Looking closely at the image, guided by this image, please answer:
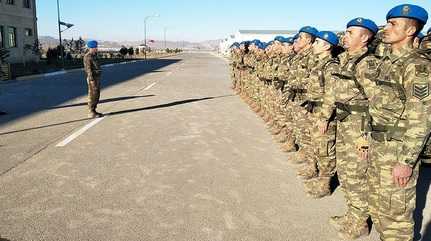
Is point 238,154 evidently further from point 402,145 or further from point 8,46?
point 8,46

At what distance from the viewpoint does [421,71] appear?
9.12 feet

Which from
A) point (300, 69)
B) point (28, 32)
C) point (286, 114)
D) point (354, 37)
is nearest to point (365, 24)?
point (354, 37)

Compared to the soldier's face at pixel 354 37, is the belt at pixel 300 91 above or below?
below

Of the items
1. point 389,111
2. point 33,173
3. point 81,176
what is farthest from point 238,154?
point 389,111

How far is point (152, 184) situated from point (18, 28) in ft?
120

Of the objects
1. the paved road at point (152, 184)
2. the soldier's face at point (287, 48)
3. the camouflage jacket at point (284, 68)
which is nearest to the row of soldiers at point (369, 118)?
the paved road at point (152, 184)

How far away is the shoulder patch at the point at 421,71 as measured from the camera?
277 centimetres

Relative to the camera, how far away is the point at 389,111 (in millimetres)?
3098

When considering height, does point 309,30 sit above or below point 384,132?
above

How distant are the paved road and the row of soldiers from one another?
1.24 ft

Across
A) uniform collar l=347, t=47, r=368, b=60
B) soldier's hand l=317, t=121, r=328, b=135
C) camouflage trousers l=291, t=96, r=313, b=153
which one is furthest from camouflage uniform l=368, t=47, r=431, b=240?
camouflage trousers l=291, t=96, r=313, b=153

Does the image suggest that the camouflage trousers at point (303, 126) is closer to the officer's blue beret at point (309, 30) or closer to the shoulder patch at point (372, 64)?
the officer's blue beret at point (309, 30)

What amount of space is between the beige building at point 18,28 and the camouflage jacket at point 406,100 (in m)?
34.5

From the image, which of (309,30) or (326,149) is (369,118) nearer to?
(326,149)
